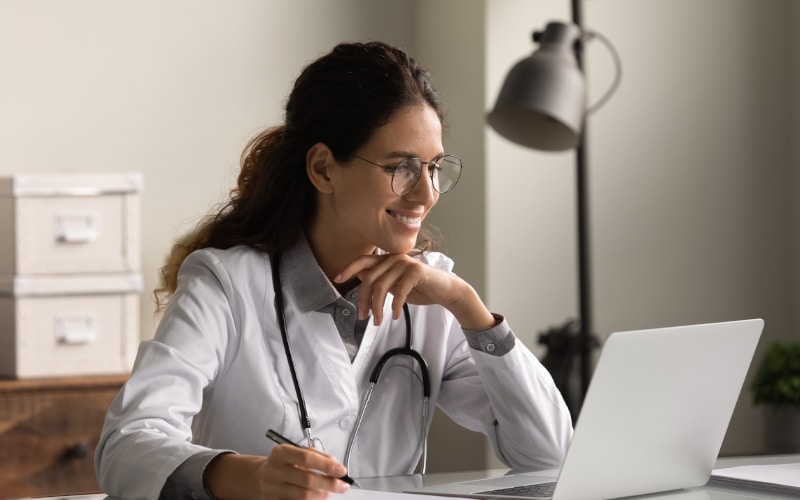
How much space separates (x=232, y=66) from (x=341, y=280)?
1.98 metres

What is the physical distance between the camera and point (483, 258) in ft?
11.0

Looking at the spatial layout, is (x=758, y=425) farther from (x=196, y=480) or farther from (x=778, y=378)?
(x=196, y=480)

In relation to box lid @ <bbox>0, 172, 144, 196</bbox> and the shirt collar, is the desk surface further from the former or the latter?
box lid @ <bbox>0, 172, 144, 196</bbox>

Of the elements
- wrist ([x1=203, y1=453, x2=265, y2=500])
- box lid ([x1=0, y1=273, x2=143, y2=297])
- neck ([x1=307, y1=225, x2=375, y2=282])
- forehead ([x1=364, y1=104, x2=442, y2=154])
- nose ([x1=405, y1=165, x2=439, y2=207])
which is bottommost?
wrist ([x1=203, y1=453, x2=265, y2=500])

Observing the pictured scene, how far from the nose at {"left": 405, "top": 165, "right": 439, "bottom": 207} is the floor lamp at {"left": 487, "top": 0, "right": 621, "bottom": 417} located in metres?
1.22

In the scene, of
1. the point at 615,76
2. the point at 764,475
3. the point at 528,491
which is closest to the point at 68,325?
the point at 615,76

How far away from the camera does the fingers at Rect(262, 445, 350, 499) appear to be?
1.06 meters

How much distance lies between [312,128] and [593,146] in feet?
6.13

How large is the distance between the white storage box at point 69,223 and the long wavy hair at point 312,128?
3.72 feet

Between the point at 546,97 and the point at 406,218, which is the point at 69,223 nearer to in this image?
the point at 546,97

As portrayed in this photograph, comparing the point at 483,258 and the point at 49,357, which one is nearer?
the point at 49,357

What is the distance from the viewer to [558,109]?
9.12 ft

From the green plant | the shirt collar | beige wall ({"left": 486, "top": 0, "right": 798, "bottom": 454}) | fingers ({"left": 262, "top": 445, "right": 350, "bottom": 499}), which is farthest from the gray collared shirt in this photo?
beige wall ({"left": 486, "top": 0, "right": 798, "bottom": 454})

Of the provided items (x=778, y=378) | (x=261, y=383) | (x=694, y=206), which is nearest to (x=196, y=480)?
(x=261, y=383)
